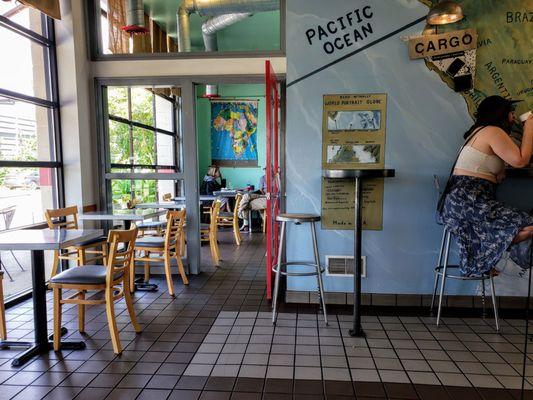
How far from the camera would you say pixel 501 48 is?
321 centimetres

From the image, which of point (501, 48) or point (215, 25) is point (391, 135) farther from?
point (215, 25)

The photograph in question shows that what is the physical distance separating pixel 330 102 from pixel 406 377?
89.6 inches

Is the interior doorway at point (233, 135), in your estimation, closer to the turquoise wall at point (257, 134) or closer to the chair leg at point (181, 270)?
the turquoise wall at point (257, 134)

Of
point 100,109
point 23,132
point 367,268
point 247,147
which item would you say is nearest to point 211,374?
point 367,268

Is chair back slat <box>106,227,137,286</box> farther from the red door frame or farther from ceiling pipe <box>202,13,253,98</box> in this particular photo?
ceiling pipe <box>202,13,253,98</box>

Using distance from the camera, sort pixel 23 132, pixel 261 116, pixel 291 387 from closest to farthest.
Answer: pixel 291 387, pixel 23 132, pixel 261 116

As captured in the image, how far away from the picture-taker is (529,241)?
8.57 ft

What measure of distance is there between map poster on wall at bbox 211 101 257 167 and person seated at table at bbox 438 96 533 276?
684cm

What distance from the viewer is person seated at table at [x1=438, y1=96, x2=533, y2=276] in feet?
8.66

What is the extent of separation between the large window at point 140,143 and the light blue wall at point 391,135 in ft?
5.97

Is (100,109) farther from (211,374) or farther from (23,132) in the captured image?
(211,374)

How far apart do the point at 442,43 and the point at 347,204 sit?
1.61m

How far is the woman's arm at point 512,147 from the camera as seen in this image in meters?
2.63

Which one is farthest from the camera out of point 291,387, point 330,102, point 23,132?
point 23,132
